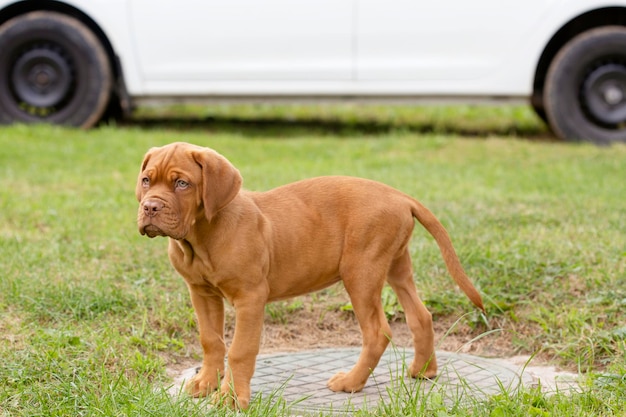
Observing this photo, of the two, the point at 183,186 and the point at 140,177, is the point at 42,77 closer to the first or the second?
the point at 140,177

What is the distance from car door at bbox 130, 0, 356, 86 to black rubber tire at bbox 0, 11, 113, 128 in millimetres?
508

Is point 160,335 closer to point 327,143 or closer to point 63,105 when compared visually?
point 327,143

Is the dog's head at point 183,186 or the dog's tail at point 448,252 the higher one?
the dog's head at point 183,186

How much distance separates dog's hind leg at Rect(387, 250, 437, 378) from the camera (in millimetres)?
4238

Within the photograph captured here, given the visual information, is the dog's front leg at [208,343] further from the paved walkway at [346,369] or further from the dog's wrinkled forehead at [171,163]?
the dog's wrinkled forehead at [171,163]

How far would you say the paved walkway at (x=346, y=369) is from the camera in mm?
3986

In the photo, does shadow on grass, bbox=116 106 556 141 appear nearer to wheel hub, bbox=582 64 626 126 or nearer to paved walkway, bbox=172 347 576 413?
wheel hub, bbox=582 64 626 126

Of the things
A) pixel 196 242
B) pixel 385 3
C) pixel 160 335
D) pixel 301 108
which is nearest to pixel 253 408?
pixel 196 242

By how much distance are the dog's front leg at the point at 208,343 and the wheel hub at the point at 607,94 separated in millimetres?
6611

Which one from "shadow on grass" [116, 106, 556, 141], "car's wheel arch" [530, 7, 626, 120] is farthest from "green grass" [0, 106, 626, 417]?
"car's wheel arch" [530, 7, 626, 120]

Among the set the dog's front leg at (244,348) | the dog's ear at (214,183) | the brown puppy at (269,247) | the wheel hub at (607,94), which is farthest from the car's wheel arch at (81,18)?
the dog's front leg at (244,348)

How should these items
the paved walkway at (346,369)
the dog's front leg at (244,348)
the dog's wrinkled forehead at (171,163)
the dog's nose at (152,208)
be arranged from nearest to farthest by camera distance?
1. the dog's nose at (152,208)
2. the dog's wrinkled forehead at (171,163)
3. the dog's front leg at (244,348)
4. the paved walkway at (346,369)

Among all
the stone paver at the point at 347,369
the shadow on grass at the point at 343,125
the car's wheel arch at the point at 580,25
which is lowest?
the shadow on grass at the point at 343,125

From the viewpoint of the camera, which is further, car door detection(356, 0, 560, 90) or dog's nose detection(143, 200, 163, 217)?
car door detection(356, 0, 560, 90)
